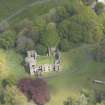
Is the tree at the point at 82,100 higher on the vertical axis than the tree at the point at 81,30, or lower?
lower

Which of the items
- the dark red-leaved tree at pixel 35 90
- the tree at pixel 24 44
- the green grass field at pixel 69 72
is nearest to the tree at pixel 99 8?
the green grass field at pixel 69 72

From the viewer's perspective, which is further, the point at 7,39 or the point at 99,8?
the point at 99,8

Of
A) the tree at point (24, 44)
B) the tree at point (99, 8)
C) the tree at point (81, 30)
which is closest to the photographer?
the tree at point (24, 44)

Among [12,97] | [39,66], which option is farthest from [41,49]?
[12,97]

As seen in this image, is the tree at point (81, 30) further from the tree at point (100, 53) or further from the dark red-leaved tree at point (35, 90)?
the dark red-leaved tree at point (35, 90)

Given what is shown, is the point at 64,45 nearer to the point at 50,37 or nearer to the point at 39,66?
the point at 50,37
